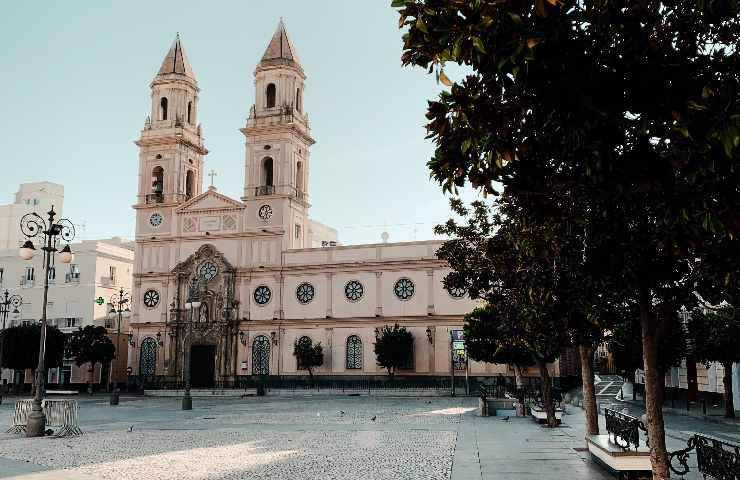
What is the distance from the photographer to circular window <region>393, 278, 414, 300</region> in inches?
1993

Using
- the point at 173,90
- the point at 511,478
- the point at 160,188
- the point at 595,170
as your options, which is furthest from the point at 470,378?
the point at 595,170

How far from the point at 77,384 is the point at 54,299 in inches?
299

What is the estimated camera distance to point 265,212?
5456 centimetres

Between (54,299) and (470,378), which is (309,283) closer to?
(470,378)

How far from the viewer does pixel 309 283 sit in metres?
53.3

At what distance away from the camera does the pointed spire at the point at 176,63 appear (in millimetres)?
59594

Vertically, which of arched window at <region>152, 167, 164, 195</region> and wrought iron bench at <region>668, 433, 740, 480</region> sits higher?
arched window at <region>152, 167, 164, 195</region>

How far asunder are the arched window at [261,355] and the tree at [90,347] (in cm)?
1051

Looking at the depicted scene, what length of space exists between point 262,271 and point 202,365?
840cm

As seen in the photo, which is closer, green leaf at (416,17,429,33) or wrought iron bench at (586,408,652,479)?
green leaf at (416,17,429,33)

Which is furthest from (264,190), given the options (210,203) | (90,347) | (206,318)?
(90,347)

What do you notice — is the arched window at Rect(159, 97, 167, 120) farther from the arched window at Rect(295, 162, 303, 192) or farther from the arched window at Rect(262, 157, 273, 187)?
the arched window at Rect(295, 162, 303, 192)

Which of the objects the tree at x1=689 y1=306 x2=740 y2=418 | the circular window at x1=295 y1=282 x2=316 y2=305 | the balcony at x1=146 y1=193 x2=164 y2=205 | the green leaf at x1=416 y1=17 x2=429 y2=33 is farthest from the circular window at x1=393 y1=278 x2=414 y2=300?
the green leaf at x1=416 y1=17 x2=429 y2=33

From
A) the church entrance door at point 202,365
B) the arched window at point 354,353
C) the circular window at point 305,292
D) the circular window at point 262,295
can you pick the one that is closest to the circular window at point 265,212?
the circular window at point 262,295
